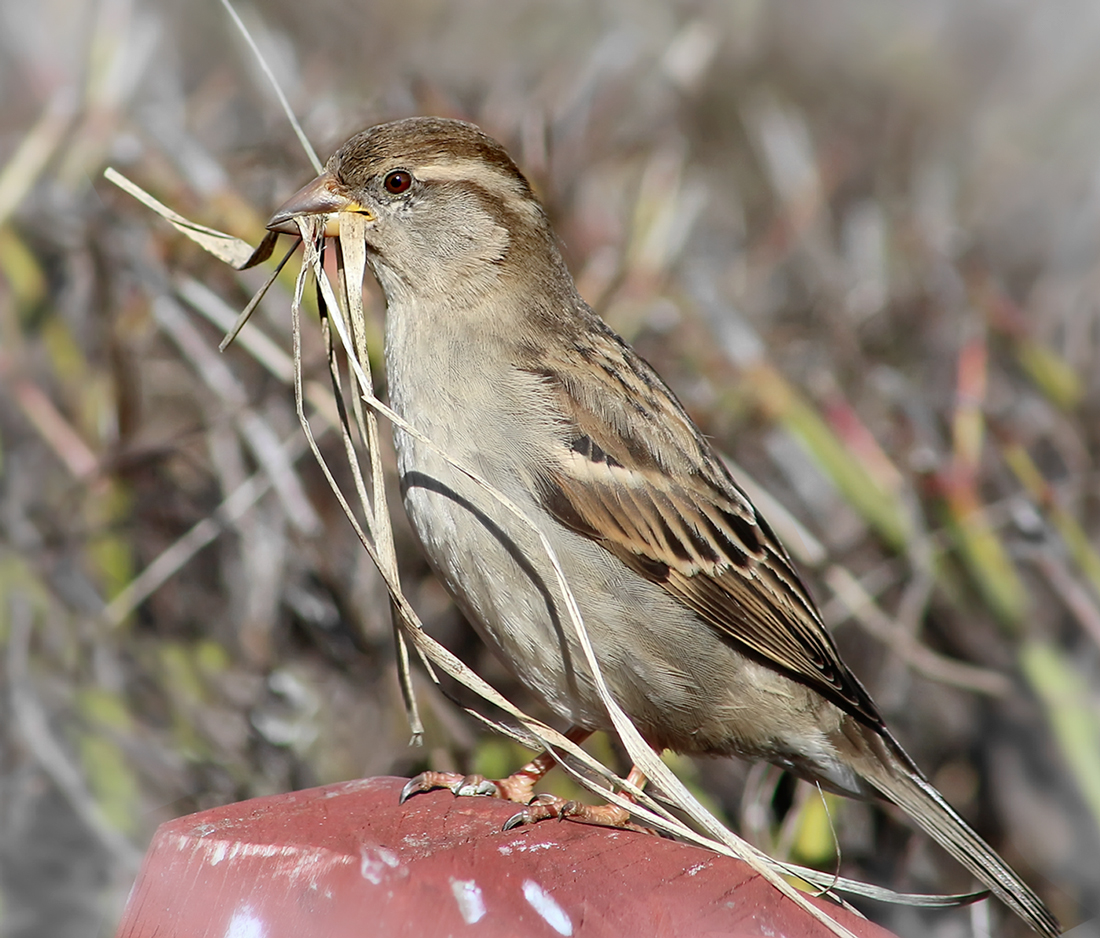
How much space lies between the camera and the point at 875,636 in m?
3.43

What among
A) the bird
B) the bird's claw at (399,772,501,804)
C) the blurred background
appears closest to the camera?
the bird's claw at (399,772,501,804)

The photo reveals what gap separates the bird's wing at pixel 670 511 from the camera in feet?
7.36

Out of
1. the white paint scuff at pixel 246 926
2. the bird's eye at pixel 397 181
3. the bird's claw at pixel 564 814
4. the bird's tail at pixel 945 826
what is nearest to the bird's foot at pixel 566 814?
the bird's claw at pixel 564 814

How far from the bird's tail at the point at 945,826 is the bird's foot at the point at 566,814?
23.9 inches

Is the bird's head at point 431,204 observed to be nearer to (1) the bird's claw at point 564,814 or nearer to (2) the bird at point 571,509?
(2) the bird at point 571,509

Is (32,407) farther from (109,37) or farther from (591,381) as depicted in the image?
(591,381)

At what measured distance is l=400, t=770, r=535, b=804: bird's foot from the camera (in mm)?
1790

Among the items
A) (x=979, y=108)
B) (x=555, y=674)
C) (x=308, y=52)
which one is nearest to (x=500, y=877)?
(x=555, y=674)

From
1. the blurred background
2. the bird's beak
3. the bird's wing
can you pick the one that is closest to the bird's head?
the bird's beak

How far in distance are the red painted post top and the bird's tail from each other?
80cm

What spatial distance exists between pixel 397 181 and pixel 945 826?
160cm

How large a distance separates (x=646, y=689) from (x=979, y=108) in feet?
15.5

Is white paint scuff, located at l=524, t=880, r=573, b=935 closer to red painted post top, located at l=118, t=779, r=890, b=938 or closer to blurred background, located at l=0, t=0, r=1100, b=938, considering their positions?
red painted post top, located at l=118, t=779, r=890, b=938

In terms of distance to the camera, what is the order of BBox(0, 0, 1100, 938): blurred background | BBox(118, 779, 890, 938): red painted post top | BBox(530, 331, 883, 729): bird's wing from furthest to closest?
BBox(0, 0, 1100, 938): blurred background, BBox(530, 331, 883, 729): bird's wing, BBox(118, 779, 890, 938): red painted post top
